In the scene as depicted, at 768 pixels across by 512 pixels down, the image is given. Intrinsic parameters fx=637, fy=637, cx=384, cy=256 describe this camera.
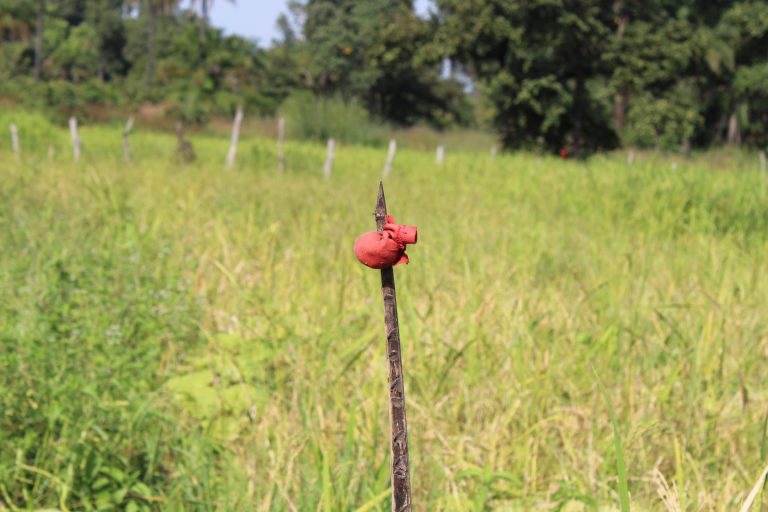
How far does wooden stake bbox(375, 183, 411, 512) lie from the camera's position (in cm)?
54

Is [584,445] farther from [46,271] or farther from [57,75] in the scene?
[57,75]

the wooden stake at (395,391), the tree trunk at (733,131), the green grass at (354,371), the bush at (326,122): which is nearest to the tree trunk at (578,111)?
the bush at (326,122)

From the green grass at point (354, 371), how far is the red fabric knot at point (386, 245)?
58 cm

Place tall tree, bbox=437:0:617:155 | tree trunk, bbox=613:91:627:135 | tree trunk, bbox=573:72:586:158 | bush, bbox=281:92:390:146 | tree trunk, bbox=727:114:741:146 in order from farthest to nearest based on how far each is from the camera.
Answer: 1. tree trunk, bbox=727:114:741:146
2. tree trunk, bbox=613:91:627:135
3. tree trunk, bbox=573:72:586:158
4. tall tree, bbox=437:0:617:155
5. bush, bbox=281:92:390:146

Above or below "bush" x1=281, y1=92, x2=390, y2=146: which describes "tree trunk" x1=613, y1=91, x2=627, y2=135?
above

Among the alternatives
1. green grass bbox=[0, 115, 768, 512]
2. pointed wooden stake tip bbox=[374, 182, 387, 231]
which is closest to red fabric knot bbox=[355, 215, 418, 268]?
pointed wooden stake tip bbox=[374, 182, 387, 231]

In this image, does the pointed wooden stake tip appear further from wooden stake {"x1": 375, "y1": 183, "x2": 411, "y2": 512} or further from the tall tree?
the tall tree

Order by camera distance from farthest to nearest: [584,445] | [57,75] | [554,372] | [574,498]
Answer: [57,75] → [554,372] → [584,445] → [574,498]

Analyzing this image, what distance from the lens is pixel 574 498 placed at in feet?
5.37

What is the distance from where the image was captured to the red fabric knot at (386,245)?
1.70 ft

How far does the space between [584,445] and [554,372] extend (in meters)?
0.29

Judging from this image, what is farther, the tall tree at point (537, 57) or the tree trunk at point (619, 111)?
the tree trunk at point (619, 111)

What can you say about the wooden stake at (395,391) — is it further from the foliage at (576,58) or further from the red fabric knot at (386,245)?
the foliage at (576,58)

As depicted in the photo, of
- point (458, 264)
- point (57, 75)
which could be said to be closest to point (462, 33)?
point (458, 264)
